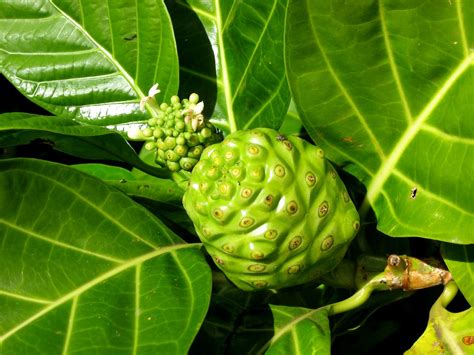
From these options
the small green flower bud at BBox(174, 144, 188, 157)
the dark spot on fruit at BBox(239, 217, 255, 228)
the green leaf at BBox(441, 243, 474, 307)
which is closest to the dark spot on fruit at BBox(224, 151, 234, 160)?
the dark spot on fruit at BBox(239, 217, 255, 228)

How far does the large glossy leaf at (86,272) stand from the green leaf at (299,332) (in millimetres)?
175

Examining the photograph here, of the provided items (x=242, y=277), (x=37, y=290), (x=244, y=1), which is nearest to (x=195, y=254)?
(x=242, y=277)

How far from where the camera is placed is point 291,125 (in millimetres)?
1800

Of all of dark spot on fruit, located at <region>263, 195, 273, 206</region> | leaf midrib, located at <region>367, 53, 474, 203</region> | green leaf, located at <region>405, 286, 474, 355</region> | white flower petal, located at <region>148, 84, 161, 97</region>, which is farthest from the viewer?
white flower petal, located at <region>148, 84, 161, 97</region>

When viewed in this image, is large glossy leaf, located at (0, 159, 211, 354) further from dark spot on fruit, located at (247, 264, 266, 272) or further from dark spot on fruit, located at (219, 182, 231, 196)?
dark spot on fruit, located at (219, 182, 231, 196)

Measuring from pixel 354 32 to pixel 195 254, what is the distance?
0.53 meters

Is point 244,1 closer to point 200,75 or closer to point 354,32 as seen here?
point 200,75

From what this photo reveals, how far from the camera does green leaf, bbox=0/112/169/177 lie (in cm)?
143

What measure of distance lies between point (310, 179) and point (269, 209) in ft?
0.32

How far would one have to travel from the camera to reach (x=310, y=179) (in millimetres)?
Result: 1311

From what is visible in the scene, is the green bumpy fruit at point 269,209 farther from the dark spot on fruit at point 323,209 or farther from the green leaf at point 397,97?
the green leaf at point 397,97

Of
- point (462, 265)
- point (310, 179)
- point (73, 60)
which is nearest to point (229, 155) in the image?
point (310, 179)

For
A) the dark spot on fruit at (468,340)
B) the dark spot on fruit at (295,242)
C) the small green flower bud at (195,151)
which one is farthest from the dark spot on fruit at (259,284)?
the dark spot on fruit at (468,340)

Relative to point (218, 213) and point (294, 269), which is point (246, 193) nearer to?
point (218, 213)
